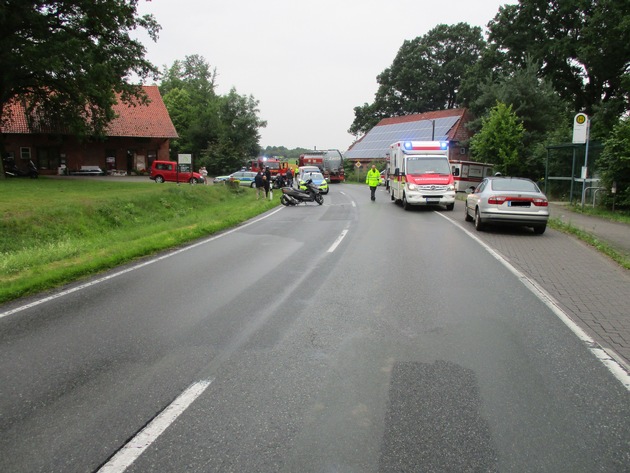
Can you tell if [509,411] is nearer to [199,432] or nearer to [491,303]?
[199,432]

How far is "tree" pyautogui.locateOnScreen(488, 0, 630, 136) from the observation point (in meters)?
36.9

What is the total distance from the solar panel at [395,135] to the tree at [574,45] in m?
12.4

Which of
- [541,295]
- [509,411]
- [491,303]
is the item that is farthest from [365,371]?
[541,295]

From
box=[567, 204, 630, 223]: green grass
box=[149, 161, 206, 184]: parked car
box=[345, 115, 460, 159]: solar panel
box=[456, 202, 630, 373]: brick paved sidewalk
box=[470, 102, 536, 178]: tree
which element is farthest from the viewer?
box=[345, 115, 460, 159]: solar panel

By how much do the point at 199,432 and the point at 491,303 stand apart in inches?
183

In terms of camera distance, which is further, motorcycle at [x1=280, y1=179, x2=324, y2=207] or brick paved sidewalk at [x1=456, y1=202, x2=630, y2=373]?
motorcycle at [x1=280, y1=179, x2=324, y2=207]

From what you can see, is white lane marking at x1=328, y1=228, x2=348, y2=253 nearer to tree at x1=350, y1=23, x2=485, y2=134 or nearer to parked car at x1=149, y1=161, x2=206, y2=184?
parked car at x1=149, y1=161, x2=206, y2=184

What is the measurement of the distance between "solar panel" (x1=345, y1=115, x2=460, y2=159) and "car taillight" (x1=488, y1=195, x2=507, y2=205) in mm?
44014

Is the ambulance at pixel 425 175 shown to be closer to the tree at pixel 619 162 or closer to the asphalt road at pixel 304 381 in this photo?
the tree at pixel 619 162

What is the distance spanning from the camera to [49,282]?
8102 mm

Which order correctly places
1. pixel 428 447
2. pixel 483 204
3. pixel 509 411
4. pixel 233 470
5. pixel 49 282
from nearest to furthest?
pixel 233 470 < pixel 428 447 < pixel 509 411 < pixel 49 282 < pixel 483 204

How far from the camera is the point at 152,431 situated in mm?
3459

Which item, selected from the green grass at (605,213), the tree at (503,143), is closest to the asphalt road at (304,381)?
the green grass at (605,213)

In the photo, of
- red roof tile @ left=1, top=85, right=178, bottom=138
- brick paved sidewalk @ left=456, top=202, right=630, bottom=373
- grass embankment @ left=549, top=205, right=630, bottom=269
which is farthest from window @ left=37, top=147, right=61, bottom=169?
brick paved sidewalk @ left=456, top=202, right=630, bottom=373
